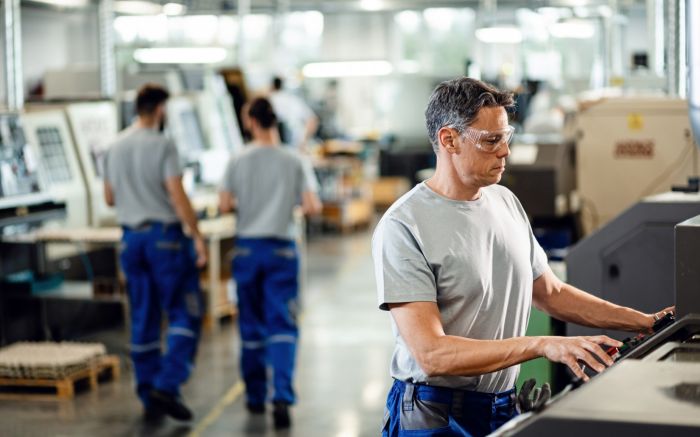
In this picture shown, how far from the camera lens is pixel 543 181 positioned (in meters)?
6.26

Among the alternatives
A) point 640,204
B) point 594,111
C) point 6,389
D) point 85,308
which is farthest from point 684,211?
point 85,308

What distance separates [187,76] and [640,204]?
7.67 metres

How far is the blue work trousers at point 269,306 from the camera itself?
619cm

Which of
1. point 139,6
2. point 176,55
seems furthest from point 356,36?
point 139,6

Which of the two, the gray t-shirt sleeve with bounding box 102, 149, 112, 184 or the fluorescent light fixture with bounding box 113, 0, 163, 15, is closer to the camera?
the gray t-shirt sleeve with bounding box 102, 149, 112, 184

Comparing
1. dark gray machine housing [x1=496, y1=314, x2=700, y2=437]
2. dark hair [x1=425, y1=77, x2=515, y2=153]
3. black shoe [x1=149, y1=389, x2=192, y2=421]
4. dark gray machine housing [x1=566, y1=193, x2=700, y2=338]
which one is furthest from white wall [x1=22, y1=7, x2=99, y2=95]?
dark gray machine housing [x1=496, y1=314, x2=700, y2=437]

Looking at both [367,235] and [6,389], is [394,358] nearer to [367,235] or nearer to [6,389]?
[6,389]

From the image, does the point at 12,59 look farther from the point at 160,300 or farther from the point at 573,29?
the point at 573,29

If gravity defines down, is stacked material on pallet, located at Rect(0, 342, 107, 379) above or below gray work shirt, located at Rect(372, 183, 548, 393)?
below

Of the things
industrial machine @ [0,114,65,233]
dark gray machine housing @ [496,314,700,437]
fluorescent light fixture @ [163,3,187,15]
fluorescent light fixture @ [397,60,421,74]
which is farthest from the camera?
fluorescent light fixture @ [397,60,421,74]

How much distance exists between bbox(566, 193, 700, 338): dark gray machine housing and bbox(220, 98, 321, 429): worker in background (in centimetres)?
232

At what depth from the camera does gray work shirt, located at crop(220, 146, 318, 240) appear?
623 centimetres

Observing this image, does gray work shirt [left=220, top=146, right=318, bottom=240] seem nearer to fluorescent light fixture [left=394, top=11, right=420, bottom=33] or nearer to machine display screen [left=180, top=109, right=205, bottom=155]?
machine display screen [left=180, top=109, right=205, bottom=155]

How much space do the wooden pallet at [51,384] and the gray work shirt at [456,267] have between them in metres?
4.33
